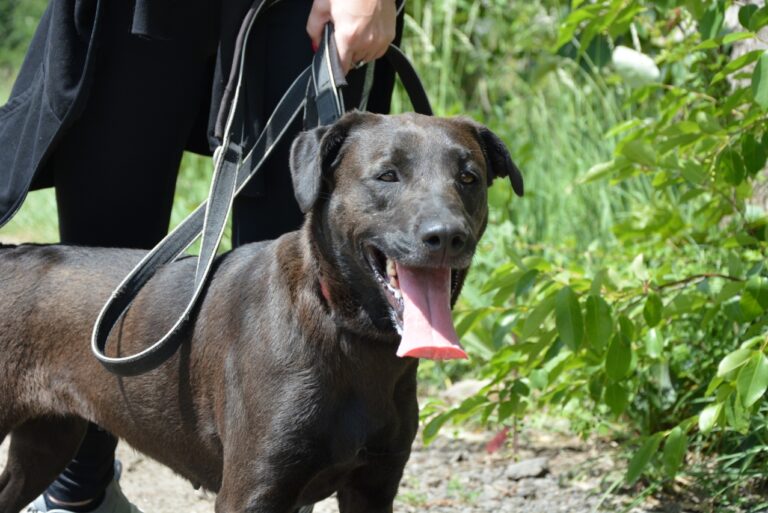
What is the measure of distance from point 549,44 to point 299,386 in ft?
15.9

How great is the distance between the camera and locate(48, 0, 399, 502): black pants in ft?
11.2

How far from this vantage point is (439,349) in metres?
2.76

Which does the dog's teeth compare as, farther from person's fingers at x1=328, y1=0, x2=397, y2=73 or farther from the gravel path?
the gravel path

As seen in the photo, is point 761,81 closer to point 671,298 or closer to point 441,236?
point 441,236

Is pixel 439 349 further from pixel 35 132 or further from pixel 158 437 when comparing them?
pixel 35 132

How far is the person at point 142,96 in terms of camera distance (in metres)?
3.32

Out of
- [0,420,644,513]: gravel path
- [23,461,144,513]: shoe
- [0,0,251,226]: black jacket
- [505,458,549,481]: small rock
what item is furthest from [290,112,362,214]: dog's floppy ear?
[505,458,549,481]: small rock

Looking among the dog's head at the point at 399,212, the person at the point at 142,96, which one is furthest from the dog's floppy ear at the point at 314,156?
the person at the point at 142,96

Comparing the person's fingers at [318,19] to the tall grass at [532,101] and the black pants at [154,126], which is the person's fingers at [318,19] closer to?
the black pants at [154,126]

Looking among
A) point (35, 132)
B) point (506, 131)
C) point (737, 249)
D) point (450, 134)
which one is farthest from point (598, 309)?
point (506, 131)

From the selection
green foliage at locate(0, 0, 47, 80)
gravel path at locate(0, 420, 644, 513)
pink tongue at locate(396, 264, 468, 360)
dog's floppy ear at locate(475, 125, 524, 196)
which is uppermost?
dog's floppy ear at locate(475, 125, 524, 196)

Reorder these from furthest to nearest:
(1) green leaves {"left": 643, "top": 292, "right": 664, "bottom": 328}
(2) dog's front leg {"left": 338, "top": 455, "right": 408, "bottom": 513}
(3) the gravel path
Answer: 1. (3) the gravel path
2. (1) green leaves {"left": 643, "top": 292, "right": 664, "bottom": 328}
3. (2) dog's front leg {"left": 338, "top": 455, "right": 408, "bottom": 513}

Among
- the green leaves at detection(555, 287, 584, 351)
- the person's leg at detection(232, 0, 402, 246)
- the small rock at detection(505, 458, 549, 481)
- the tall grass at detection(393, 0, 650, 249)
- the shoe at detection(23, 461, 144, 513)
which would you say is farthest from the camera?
the tall grass at detection(393, 0, 650, 249)

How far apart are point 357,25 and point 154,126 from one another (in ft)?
2.41
